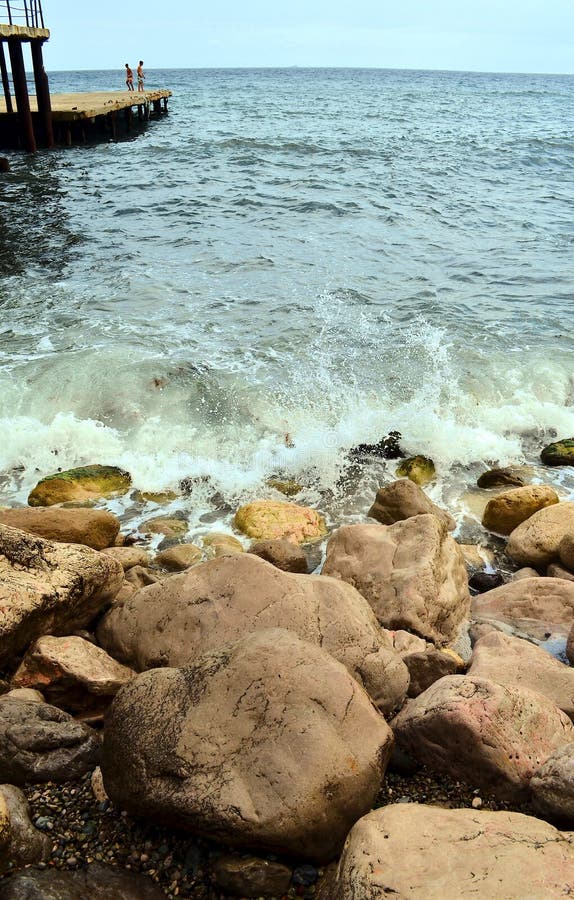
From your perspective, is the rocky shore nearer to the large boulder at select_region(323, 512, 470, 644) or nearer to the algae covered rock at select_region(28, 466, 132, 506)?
the large boulder at select_region(323, 512, 470, 644)

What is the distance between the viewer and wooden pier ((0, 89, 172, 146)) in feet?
89.8

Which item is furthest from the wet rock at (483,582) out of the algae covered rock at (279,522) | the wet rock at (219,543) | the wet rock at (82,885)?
the wet rock at (82,885)

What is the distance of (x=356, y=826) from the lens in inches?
117

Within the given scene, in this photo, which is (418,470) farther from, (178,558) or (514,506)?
(178,558)

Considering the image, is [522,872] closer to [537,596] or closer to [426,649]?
[426,649]

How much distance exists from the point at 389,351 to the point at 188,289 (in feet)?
13.7

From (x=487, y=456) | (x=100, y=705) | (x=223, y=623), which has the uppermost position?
(x=223, y=623)

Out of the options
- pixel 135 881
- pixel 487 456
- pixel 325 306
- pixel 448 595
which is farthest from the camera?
pixel 325 306

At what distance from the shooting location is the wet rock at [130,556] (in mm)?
5816

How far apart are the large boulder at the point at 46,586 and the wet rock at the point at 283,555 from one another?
147 centimetres

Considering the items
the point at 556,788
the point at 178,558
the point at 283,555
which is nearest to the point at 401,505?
the point at 283,555

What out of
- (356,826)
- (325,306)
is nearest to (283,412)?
(325,306)

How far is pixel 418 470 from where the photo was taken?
25.6 ft

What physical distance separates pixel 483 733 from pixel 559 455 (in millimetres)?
5382
